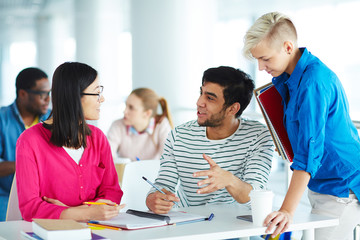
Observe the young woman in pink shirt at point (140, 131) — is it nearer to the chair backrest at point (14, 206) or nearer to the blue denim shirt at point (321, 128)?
the chair backrest at point (14, 206)

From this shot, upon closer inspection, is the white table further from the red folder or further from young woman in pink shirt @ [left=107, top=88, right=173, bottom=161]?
young woman in pink shirt @ [left=107, top=88, right=173, bottom=161]

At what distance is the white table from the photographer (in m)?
1.39

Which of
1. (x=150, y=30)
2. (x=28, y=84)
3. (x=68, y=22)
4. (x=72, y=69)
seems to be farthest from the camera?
(x=68, y=22)

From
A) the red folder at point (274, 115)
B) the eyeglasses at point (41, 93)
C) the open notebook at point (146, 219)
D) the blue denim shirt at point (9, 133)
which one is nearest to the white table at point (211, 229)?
the open notebook at point (146, 219)

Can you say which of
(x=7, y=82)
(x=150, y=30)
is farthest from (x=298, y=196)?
(x=7, y=82)

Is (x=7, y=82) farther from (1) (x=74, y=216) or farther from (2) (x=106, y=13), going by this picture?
(1) (x=74, y=216)

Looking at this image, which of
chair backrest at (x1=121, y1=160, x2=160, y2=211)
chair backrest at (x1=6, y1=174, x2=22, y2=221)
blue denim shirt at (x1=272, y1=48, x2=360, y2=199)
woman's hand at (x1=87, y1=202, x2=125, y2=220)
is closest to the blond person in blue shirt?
blue denim shirt at (x1=272, y1=48, x2=360, y2=199)

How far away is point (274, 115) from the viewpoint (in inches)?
70.9

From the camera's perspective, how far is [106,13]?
24.7 feet

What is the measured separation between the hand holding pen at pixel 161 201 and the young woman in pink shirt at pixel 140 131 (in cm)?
168

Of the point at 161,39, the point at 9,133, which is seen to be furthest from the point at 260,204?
the point at 161,39

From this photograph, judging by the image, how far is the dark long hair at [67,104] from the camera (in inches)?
69.2

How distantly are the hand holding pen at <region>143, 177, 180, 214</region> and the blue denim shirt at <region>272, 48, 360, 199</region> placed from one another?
42 centimetres

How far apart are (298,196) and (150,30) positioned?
11.0 feet
